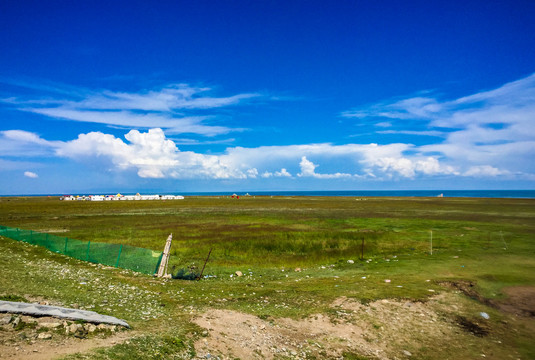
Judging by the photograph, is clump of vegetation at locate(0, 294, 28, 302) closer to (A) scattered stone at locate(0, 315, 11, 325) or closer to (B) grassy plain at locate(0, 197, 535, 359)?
(B) grassy plain at locate(0, 197, 535, 359)

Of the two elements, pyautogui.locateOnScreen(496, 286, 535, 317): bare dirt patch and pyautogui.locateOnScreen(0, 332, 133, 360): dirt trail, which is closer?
pyautogui.locateOnScreen(0, 332, 133, 360): dirt trail

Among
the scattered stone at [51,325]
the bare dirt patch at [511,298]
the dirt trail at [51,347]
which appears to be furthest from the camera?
the bare dirt patch at [511,298]

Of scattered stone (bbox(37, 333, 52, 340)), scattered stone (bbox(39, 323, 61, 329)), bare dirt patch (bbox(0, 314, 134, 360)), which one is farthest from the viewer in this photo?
scattered stone (bbox(39, 323, 61, 329))

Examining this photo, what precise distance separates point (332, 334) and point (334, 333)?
Answer: 0.13 metres

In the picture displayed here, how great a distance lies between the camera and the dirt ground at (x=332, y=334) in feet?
26.9

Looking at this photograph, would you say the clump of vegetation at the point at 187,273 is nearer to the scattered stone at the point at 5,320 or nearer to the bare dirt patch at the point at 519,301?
the scattered stone at the point at 5,320

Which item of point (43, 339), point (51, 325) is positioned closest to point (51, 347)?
point (43, 339)

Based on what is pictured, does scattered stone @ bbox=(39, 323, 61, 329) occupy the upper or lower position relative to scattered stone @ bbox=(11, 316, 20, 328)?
lower

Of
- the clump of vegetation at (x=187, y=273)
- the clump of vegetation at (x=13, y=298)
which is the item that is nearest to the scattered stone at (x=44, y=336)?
the clump of vegetation at (x=13, y=298)

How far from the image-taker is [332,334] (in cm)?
1134

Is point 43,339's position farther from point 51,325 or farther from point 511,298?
point 511,298

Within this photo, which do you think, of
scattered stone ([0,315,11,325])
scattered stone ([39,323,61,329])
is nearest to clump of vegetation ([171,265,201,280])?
scattered stone ([39,323,61,329])

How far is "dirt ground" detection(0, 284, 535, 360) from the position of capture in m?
8.18

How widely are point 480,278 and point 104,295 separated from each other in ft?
68.5
